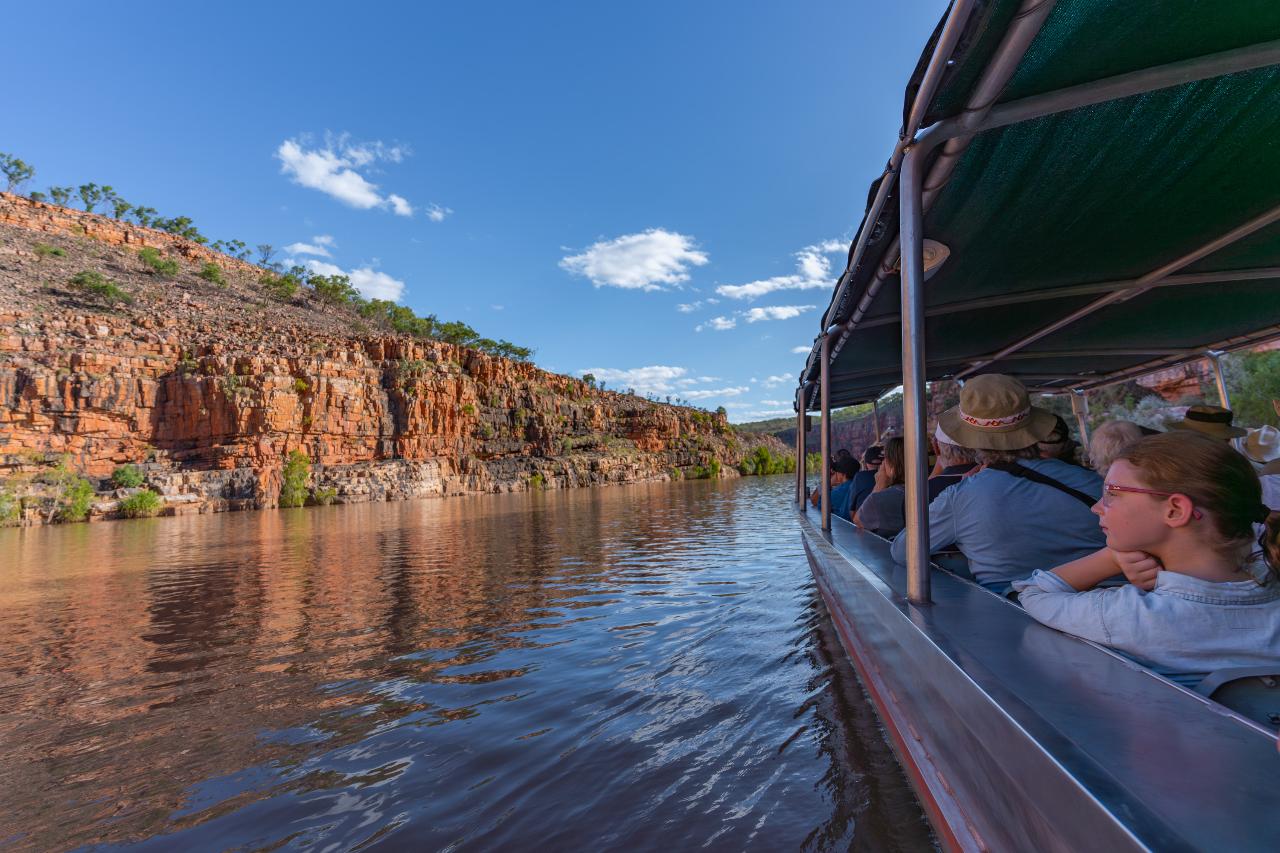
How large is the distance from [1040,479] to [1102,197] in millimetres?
1535

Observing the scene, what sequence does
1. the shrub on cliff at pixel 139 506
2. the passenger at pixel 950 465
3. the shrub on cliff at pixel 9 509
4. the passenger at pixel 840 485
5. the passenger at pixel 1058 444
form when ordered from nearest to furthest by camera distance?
the passenger at pixel 1058 444, the passenger at pixel 950 465, the passenger at pixel 840 485, the shrub on cliff at pixel 9 509, the shrub on cliff at pixel 139 506

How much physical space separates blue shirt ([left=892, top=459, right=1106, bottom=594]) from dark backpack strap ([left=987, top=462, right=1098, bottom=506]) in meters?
0.02

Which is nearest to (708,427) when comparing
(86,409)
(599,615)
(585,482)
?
(585,482)

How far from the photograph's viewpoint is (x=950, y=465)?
3096 millimetres

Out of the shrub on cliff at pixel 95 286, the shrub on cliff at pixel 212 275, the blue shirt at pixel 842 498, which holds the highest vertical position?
the shrub on cliff at pixel 212 275

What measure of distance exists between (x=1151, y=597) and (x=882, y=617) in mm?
1025

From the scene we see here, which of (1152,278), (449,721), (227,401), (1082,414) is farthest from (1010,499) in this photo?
(227,401)

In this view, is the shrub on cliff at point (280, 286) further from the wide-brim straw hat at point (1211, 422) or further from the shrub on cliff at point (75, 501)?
the wide-brim straw hat at point (1211, 422)

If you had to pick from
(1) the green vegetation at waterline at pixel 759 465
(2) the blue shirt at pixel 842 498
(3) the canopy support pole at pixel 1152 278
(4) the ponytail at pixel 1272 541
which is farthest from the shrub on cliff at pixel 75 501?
(1) the green vegetation at waterline at pixel 759 465

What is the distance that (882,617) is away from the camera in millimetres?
2371

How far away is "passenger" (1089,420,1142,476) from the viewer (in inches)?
98.0

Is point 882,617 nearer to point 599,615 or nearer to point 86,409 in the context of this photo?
point 599,615

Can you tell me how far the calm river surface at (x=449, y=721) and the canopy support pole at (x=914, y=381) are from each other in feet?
2.91

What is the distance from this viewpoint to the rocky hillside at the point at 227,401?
34.3 metres
